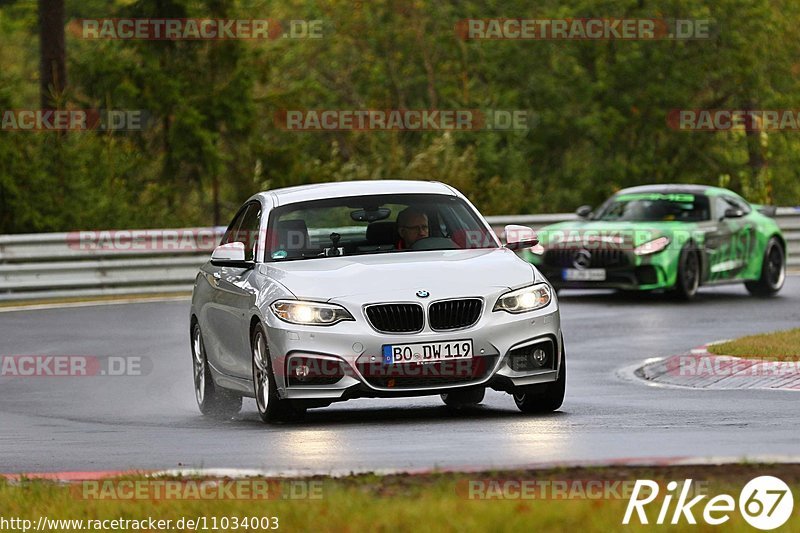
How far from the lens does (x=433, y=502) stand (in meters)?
7.67

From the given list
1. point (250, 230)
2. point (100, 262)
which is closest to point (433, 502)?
point (250, 230)

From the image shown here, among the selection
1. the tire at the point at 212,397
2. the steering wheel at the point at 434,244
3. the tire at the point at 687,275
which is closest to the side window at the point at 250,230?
the tire at the point at 212,397

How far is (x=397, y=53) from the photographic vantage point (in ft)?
163

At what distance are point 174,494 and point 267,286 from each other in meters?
4.16

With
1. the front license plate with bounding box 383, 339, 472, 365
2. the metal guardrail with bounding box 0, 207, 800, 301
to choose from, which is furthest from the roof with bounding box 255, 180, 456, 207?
the metal guardrail with bounding box 0, 207, 800, 301

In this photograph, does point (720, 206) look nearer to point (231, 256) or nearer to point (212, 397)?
point (212, 397)

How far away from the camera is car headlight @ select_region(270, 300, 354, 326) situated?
12.0 metres

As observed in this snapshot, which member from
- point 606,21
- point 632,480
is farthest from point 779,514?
point 606,21

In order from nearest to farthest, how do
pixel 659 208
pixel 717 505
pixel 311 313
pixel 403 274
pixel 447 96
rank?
1. pixel 717 505
2. pixel 311 313
3. pixel 403 274
4. pixel 659 208
5. pixel 447 96

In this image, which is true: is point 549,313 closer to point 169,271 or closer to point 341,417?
point 341,417

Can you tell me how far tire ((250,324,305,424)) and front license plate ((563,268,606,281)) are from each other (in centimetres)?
1171

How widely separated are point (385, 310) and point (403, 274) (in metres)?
0.38

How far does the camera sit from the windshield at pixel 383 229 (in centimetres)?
1322

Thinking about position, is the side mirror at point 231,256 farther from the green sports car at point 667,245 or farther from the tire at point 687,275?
the tire at point 687,275
